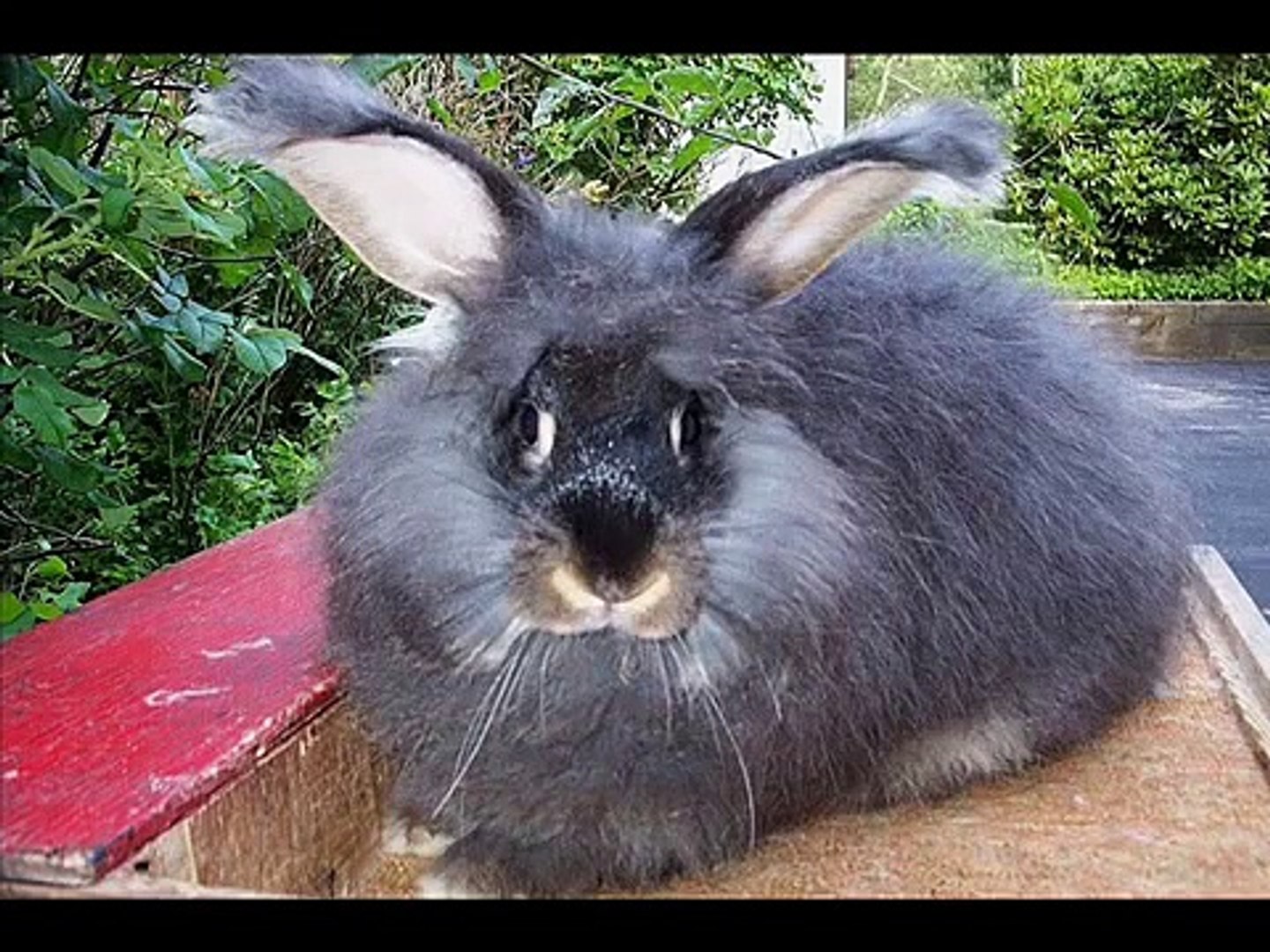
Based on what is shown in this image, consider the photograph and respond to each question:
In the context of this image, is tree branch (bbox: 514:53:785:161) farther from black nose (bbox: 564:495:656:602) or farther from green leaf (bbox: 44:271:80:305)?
black nose (bbox: 564:495:656:602)

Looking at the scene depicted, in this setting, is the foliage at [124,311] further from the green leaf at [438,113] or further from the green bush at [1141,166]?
the green bush at [1141,166]

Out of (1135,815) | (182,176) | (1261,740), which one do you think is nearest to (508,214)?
(182,176)

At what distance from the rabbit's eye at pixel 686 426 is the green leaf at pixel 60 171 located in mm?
464

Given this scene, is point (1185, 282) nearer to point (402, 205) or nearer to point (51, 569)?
point (402, 205)

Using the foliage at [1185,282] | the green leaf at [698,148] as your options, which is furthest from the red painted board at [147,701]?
the foliage at [1185,282]

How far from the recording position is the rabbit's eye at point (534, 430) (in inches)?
30.3

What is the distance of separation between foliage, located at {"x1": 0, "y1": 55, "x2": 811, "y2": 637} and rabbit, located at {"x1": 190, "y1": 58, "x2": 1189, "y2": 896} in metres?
0.18

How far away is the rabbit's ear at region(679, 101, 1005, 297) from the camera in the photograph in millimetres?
792

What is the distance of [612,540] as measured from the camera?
0.73 metres

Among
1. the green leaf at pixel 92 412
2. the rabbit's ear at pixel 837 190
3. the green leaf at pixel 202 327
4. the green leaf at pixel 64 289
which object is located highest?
the rabbit's ear at pixel 837 190

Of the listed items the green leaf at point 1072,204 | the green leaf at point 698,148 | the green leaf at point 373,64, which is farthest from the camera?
the green leaf at point 698,148

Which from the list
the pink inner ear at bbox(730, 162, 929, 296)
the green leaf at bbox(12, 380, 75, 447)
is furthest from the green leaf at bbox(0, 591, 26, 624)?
the pink inner ear at bbox(730, 162, 929, 296)
